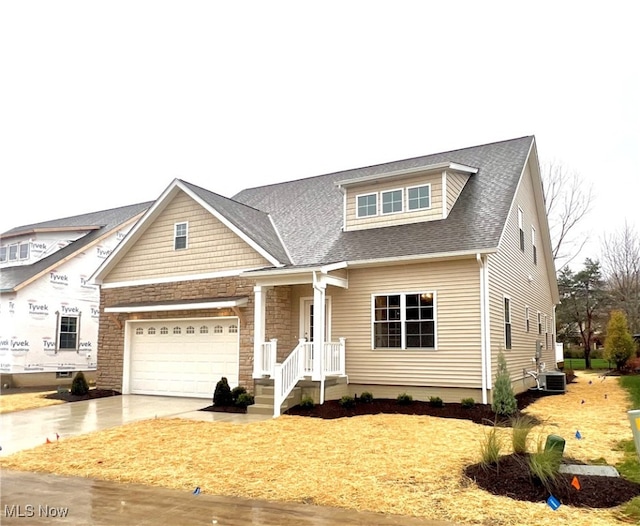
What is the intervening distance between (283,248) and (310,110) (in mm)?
13681

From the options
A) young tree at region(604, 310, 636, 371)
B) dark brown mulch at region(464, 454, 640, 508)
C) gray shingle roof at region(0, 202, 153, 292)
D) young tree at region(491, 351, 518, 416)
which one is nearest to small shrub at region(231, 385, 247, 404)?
young tree at region(491, 351, 518, 416)

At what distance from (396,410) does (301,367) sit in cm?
247

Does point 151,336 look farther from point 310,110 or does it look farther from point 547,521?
point 310,110

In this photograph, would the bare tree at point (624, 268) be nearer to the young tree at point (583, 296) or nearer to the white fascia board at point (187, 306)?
the young tree at point (583, 296)

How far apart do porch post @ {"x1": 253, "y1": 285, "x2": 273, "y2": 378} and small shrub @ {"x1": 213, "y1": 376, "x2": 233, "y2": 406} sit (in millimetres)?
822

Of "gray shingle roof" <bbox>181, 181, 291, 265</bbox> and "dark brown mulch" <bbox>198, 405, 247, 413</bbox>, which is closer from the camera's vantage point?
"dark brown mulch" <bbox>198, 405, 247, 413</bbox>

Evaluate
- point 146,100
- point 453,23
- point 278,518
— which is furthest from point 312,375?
point 146,100

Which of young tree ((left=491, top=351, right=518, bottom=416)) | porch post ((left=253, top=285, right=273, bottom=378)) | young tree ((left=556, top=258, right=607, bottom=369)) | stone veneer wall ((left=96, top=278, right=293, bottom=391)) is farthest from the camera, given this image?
young tree ((left=556, top=258, right=607, bottom=369))

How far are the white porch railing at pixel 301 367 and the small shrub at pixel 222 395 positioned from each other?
1.65m

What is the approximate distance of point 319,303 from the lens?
13.0m

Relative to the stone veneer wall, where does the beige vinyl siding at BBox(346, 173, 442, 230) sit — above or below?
above

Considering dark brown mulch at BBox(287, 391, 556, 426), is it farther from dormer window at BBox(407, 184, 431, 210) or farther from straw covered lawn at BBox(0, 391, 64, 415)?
straw covered lawn at BBox(0, 391, 64, 415)

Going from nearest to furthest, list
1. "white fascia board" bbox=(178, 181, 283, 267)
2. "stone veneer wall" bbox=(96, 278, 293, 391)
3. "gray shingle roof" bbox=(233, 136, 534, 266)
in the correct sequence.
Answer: "gray shingle roof" bbox=(233, 136, 534, 266), "stone veneer wall" bbox=(96, 278, 293, 391), "white fascia board" bbox=(178, 181, 283, 267)

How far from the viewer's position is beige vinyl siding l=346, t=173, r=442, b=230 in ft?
47.1
